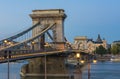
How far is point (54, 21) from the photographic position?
281ft

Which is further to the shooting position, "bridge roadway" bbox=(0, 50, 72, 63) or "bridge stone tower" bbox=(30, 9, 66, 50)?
"bridge stone tower" bbox=(30, 9, 66, 50)

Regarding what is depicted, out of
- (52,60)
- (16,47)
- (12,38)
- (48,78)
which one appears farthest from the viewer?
(52,60)

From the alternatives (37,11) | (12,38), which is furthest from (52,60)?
(12,38)

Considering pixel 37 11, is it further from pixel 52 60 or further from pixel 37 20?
pixel 52 60

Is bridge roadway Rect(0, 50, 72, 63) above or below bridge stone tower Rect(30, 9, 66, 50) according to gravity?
below

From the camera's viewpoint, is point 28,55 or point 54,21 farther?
point 54,21

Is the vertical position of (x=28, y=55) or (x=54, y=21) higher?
(x=54, y=21)

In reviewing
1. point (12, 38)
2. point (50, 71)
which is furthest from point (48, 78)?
point (12, 38)

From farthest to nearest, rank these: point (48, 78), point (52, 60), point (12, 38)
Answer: point (52, 60), point (48, 78), point (12, 38)

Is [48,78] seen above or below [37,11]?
below

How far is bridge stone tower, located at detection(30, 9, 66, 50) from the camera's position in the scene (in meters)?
84.6

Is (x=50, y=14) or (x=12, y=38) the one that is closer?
(x=12, y=38)

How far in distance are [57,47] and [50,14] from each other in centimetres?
552

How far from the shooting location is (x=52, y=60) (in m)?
83.6
